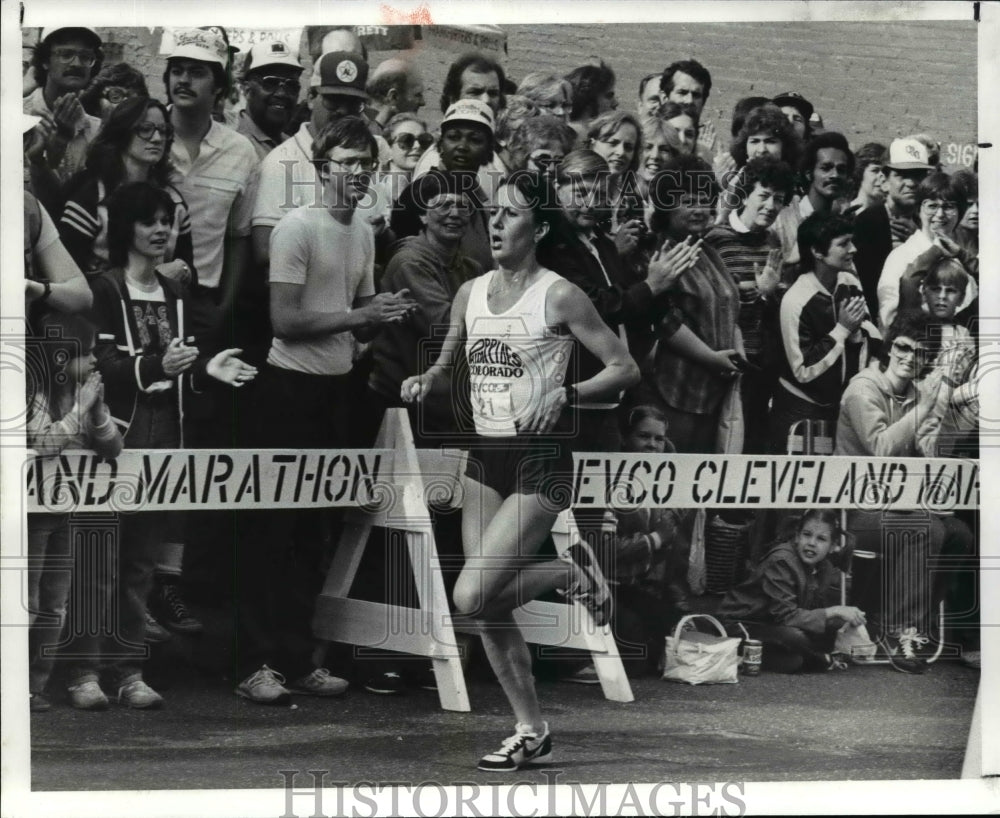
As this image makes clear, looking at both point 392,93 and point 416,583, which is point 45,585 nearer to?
point 416,583

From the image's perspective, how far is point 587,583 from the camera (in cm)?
612

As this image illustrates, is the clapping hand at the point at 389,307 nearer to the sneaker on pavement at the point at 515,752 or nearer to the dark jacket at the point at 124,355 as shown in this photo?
the dark jacket at the point at 124,355

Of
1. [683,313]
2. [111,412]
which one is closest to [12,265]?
[111,412]

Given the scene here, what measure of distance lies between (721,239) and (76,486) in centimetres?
291

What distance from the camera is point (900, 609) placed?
20.5ft

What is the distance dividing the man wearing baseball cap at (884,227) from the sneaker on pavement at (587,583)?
1628 mm

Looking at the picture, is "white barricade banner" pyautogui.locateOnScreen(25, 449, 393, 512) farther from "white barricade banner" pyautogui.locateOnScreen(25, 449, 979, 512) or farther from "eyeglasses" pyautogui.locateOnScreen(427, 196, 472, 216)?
"eyeglasses" pyautogui.locateOnScreen(427, 196, 472, 216)

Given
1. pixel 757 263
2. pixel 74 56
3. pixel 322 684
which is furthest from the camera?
pixel 757 263

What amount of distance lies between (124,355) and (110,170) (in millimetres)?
770

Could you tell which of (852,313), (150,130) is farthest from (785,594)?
(150,130)

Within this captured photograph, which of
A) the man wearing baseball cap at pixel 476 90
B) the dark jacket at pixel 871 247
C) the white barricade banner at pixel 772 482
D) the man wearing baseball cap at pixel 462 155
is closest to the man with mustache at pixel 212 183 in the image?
the man wearing baseball cap at pixel 462 155

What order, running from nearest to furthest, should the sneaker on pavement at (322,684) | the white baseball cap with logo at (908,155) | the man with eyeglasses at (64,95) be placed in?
1. the man with eyeglasses at (64,95)
2. the sneaker on pavement at (322,684)
3. the white baseball cap with logo at (908,155)

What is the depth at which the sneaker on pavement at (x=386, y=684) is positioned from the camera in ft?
20.0

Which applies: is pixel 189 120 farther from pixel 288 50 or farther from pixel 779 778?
pixel 779 778
